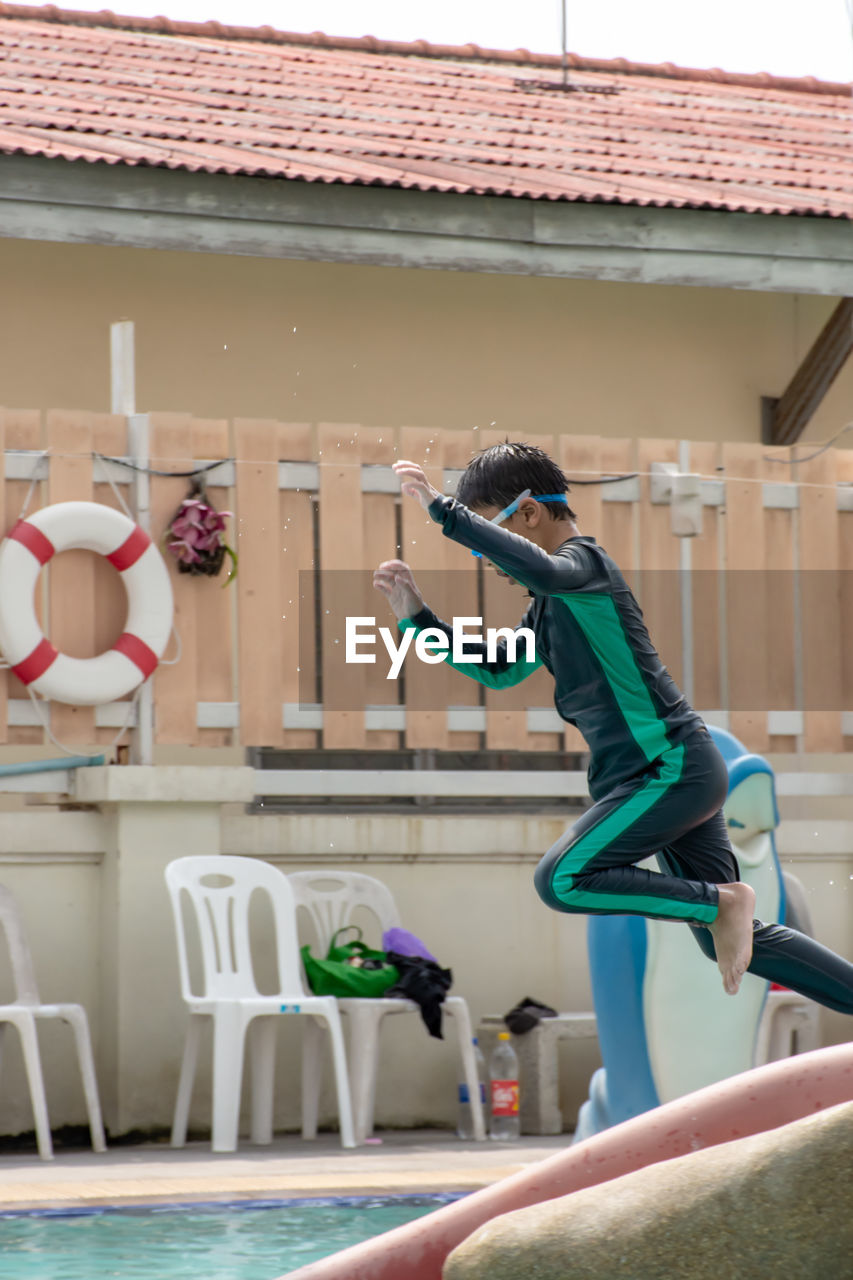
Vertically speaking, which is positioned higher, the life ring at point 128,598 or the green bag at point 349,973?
the life ring at point 128,598

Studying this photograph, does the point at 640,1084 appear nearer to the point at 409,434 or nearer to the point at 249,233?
the point at 409,434

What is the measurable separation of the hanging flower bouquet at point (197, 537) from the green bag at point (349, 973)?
1834 mm

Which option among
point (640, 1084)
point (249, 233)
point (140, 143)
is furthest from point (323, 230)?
point (640, 1084)

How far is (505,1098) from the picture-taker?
9.05 metres

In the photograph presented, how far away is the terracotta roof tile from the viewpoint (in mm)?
11164

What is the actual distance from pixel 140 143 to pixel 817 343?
4457mm

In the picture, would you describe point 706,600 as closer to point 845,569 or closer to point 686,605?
point 686,605

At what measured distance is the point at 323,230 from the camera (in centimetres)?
1091

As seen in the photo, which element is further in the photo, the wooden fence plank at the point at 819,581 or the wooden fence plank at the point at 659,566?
the wooden fence plank at the point at 819,581

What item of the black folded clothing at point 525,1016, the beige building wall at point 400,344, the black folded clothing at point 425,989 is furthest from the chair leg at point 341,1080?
the beige building wall at point 400,344

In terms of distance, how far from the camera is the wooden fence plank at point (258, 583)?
930cm

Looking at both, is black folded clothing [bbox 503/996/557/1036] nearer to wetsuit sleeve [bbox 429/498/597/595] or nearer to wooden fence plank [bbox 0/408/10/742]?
wooden fence plank [bbox 0/408/10/742]

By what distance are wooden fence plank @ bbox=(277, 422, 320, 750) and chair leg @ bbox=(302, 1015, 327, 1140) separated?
1.34m

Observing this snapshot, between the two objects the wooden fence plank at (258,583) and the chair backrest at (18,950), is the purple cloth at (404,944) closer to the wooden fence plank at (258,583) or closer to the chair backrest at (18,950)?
the wooden fence plank at (258,583)
